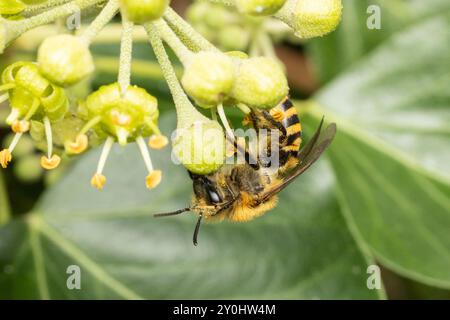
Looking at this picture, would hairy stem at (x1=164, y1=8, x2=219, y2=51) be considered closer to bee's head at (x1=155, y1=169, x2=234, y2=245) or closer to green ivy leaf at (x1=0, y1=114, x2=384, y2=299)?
bee's head at (x1=155, y1=169, x2=234, y2=245)

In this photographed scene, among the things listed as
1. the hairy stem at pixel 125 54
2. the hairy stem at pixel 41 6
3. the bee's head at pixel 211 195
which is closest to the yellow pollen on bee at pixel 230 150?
the bee's head at pixel 211 195

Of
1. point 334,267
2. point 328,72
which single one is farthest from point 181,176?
point 328,72

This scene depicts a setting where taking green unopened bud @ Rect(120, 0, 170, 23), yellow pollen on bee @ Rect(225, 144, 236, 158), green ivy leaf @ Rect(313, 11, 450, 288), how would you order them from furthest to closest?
green ivy leaf @ Rect(313, 11, 450, 288), yellow pollen on bee @ Rect(225, 144, 236, 158), green unopened bud @ Rect(120, 0, 170, 23)

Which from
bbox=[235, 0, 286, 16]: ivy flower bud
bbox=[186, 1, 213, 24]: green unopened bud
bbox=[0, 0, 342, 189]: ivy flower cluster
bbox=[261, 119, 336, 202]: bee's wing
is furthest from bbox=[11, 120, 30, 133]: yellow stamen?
bbox=[186, 1, 213, 24]: green unopened bud

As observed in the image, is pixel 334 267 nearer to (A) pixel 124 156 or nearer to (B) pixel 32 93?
(A) pixel 124 156
